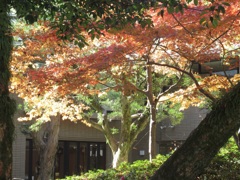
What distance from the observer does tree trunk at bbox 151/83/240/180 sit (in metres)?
4.81

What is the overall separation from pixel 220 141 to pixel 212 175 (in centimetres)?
454

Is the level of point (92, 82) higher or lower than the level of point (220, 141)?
higher

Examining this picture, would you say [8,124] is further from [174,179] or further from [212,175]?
[212,175]

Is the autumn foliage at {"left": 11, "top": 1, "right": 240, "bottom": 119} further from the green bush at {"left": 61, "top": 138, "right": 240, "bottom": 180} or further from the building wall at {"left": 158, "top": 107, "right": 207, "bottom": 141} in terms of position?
the building wall at {"left": 158, "top": 107, "right": 207, "bottom": 141}

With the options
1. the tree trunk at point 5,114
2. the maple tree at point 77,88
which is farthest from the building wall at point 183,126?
the tree trunk at point 5,114

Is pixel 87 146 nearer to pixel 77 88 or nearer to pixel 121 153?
pixel 121 153

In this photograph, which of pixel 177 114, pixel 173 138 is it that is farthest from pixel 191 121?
pixel 177 114

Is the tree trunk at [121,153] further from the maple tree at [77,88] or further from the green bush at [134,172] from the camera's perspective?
the green bush at [134,172]

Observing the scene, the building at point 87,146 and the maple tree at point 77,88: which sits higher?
the maple tree at point 77,88

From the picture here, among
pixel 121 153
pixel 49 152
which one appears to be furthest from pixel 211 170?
pixel 49 152

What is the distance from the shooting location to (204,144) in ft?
15.8

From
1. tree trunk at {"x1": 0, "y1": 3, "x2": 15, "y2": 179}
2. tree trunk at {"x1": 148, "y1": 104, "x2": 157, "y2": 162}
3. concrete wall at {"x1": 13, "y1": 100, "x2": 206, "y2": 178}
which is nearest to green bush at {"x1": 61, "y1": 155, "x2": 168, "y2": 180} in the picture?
tree trunk at {"x1": 148, "y1": 104, "x2": 157, "y2": 162}

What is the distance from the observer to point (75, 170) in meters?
21.9

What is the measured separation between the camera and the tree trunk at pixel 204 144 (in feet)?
→ 15.8
